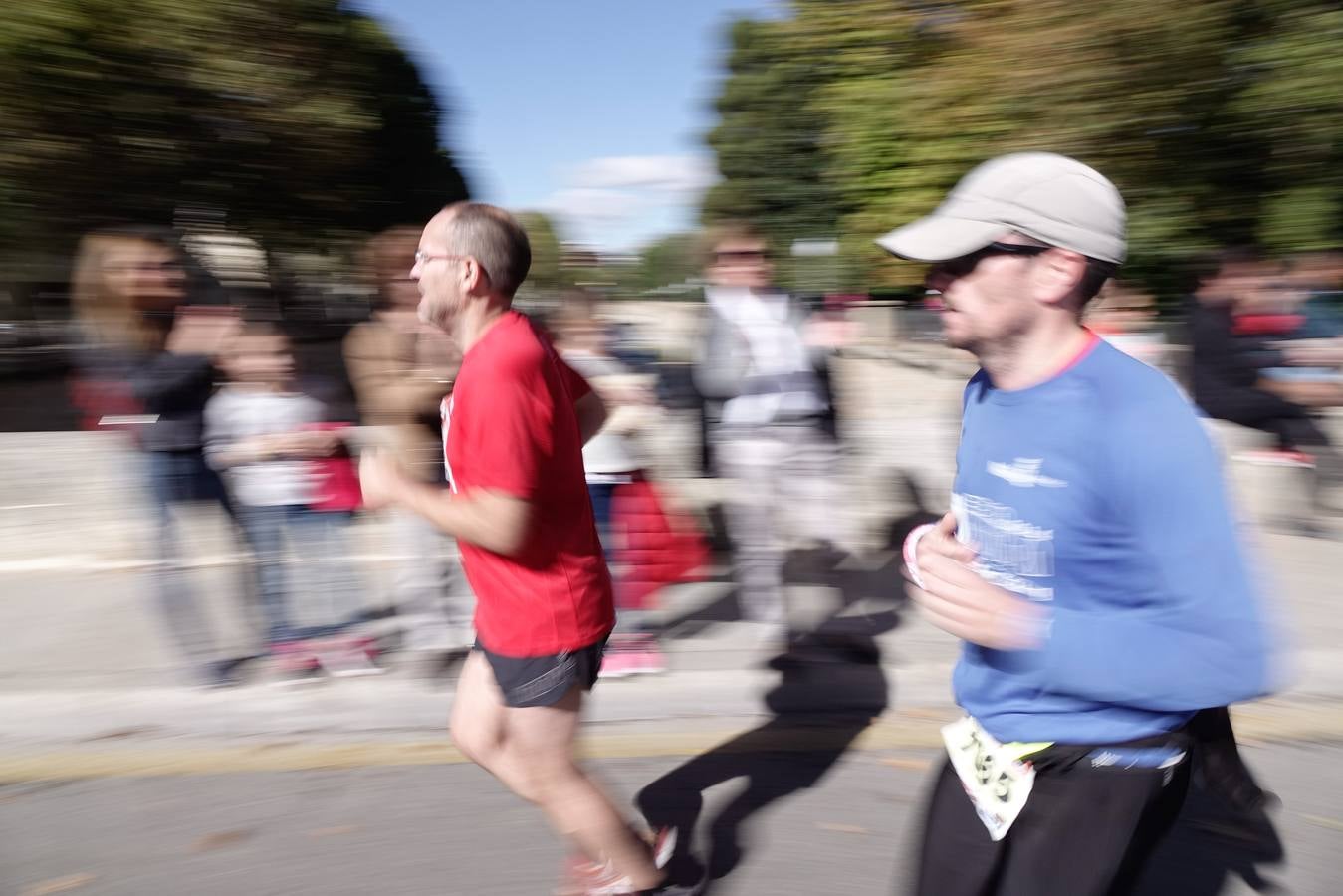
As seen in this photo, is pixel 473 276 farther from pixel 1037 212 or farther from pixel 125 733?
pixel 125 733

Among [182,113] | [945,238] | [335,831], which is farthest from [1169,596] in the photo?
[182,113]

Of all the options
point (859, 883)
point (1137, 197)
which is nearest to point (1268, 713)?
point (859, 883)

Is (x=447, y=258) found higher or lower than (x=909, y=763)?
higher

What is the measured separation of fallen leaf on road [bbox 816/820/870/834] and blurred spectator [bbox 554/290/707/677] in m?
1.13

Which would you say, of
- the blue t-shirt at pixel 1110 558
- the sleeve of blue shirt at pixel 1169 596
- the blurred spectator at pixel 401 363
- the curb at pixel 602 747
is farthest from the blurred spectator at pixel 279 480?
the sleeve of blue shirt at pixel 1169 596

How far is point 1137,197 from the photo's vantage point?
987 cm

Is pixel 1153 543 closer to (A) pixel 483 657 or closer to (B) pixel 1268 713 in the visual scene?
(A) pixel 483 657

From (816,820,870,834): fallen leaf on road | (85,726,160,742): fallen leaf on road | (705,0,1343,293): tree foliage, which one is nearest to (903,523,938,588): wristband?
(816,820,870,834): fallen leaf on road

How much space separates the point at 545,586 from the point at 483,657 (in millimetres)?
323

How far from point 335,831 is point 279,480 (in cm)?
140

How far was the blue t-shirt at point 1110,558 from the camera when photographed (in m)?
1.36

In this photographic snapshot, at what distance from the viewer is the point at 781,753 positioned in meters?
3.61

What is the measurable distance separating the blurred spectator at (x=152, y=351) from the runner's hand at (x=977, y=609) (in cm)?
311

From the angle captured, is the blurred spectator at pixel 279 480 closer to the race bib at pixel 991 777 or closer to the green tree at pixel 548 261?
the green tree at pixel 548 261
